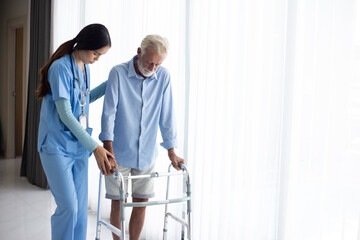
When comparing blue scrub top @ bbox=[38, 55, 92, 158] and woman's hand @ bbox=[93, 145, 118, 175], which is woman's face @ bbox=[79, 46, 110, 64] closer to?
blue scrub top @ bbox=[38, 55, 92, 158]

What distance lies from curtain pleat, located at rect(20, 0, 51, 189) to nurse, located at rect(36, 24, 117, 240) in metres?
2.57

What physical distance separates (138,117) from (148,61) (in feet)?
1.09

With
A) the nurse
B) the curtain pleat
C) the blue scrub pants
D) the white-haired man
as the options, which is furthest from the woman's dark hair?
the curtain pleat

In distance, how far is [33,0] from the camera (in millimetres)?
4703

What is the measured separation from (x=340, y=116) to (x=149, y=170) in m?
1.08

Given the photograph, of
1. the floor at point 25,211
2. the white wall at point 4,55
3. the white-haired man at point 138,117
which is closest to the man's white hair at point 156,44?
the white-haired man at point 138,117

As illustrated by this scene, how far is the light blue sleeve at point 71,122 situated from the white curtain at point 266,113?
0.85 metres

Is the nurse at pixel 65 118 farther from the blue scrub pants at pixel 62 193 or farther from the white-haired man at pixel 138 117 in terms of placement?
the white-haired man at pixel 138 117

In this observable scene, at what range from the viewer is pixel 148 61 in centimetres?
189

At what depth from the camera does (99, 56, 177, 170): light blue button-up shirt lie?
1948 mm

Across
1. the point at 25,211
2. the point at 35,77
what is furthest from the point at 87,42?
the point at 35,77

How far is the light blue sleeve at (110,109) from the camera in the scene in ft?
6.25

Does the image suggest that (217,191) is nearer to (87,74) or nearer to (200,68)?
(200,68)

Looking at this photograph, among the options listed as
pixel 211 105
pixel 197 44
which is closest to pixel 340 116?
pixel 211 105
